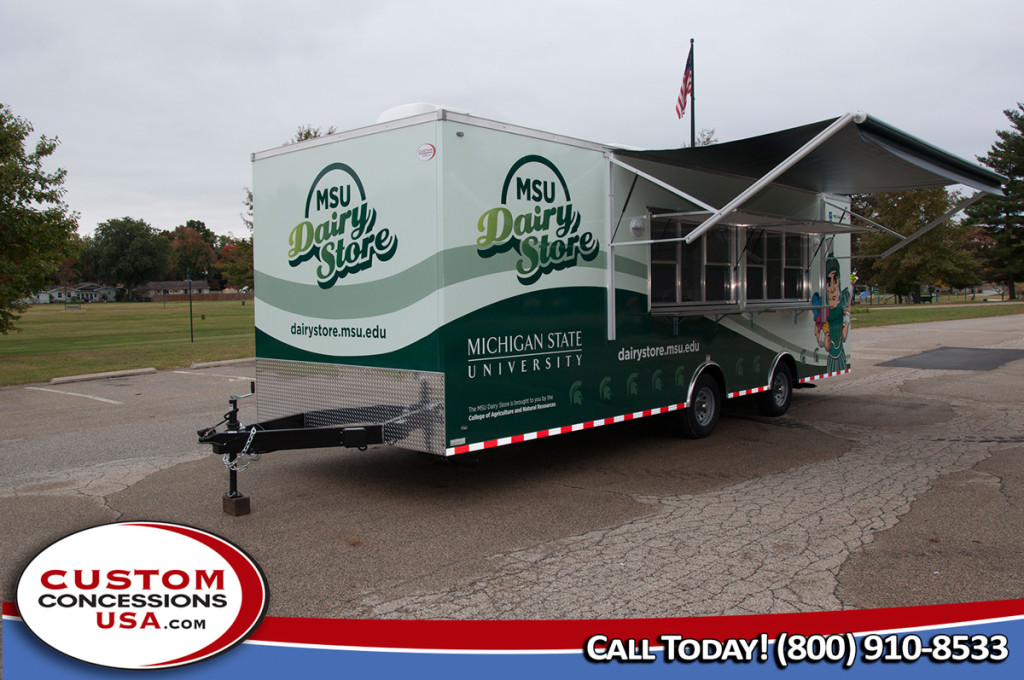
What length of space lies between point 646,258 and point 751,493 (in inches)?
95.8

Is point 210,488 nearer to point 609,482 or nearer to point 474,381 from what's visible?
point 474,381

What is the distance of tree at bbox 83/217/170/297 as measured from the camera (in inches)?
4520

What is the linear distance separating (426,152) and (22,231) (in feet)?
42.4

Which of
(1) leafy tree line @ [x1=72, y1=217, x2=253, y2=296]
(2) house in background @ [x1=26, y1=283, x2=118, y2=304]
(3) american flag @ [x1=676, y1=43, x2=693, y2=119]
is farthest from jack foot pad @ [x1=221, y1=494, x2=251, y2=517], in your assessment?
(2) house in background @ [x1=26, y1=283, x2=118, y2=304]

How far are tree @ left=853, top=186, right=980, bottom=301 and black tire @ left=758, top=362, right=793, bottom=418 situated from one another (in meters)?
38.8

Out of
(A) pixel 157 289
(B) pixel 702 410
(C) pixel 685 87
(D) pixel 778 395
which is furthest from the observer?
(A) pixel 157 289

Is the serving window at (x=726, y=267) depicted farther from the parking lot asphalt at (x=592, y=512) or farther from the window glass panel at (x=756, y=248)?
the parking lot asphalt at (x=592, y=512)

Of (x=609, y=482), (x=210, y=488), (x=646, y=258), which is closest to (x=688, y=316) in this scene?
(x=646, y=258)

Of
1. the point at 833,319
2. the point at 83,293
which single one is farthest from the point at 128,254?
the point at 833,319

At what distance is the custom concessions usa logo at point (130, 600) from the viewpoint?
3.25 metres

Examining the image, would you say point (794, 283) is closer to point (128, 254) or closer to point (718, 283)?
point (718, 283)

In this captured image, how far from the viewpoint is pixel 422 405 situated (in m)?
5.95

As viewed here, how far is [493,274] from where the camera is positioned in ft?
20.2

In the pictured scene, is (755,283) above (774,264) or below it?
below
